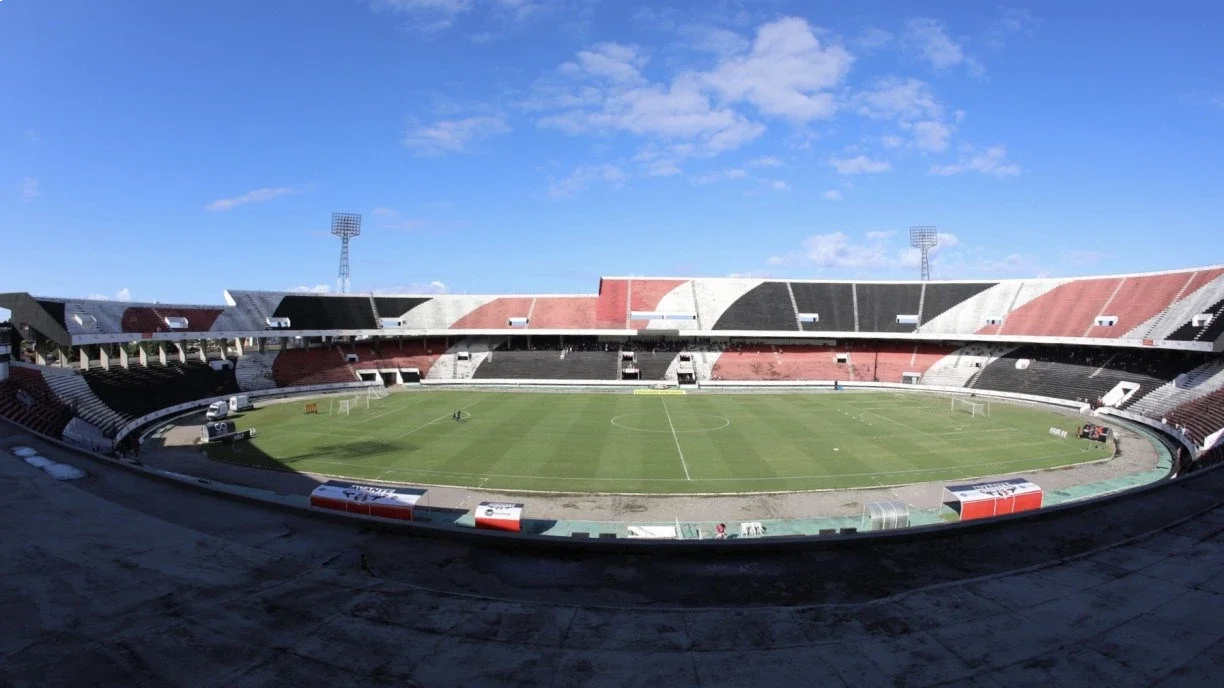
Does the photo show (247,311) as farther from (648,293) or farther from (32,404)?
(648,293)

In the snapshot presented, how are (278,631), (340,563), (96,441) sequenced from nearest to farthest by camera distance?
(278,631) < (340,563) < (96,441)

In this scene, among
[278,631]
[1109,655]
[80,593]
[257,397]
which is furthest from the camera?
[257,397]

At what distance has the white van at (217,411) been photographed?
36.9m

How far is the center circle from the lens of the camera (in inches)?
1385

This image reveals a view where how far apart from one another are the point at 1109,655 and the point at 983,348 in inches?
2240

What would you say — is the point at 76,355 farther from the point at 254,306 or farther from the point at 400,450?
the point at 400,450

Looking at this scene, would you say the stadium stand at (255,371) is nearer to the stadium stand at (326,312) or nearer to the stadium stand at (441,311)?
the stadium stand at (326,312)

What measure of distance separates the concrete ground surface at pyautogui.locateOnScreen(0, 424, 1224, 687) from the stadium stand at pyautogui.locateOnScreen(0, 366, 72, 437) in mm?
22772

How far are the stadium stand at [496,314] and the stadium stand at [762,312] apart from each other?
20.3 metres

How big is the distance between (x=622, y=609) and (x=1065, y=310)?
5713cm

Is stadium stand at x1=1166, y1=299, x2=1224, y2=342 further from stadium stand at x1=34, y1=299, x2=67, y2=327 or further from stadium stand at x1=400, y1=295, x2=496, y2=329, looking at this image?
stadium stand at x1=34, y1=299, x2=67, y2=327

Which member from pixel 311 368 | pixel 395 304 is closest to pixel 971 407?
pixel 395 304

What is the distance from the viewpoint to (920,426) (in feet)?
115

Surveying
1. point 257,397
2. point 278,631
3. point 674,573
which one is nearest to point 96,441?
point 257,397
